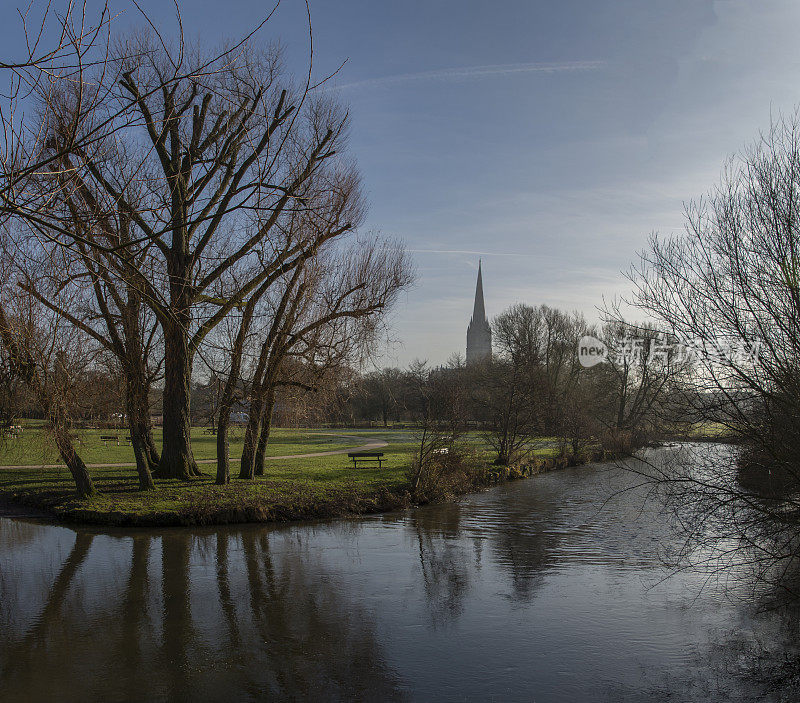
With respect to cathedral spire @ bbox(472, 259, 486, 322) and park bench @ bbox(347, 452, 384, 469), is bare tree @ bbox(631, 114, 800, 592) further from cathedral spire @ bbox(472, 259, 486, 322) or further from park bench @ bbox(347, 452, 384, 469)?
cathedral spire @ bbox(472, 259, 486, 322)

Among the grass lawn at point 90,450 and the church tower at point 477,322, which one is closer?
the grass lawn at point 90,450

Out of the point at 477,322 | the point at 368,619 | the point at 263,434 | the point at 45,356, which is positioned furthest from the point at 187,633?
the point at 477,322

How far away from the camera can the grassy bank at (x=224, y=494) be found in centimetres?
1542

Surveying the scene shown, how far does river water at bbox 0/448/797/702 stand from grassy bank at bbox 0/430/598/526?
0.68 meters

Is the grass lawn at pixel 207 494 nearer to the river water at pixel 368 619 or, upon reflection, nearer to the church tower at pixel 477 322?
the river water at pixel 368 619

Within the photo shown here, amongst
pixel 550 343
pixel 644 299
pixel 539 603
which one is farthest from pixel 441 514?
pixel 550 343

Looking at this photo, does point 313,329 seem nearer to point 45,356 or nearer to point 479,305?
point 45,356

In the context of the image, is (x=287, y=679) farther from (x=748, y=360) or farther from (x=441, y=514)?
(x=441, y=514)

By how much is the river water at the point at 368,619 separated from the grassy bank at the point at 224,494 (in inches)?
26.8

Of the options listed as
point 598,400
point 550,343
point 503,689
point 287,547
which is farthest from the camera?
point 550,343

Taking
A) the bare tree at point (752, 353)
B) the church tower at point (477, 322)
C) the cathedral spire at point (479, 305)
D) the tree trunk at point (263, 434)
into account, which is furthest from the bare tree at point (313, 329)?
the cathedral spire at point (479, 305)

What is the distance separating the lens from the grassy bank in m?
15.4

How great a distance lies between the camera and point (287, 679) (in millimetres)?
7141

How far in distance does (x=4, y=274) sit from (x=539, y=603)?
11.9 m
